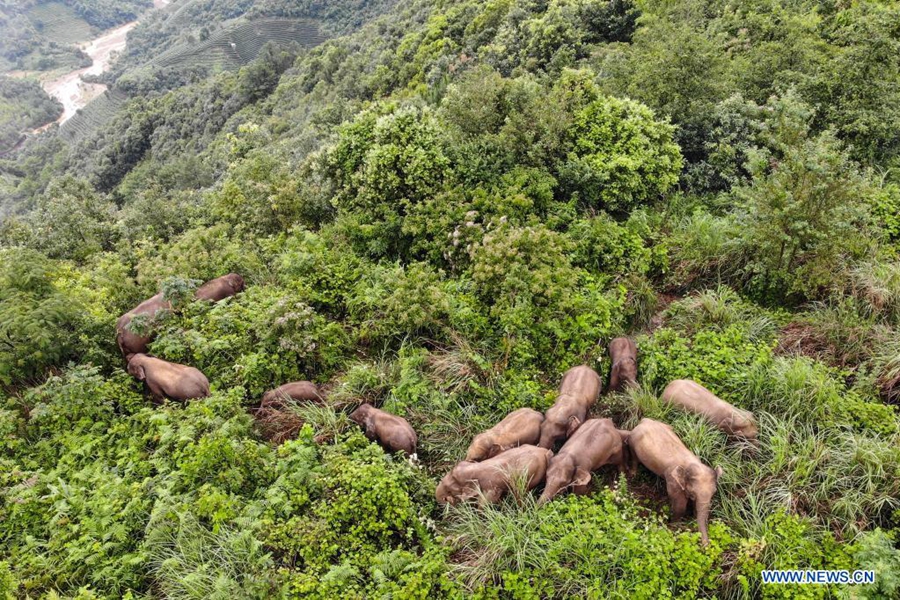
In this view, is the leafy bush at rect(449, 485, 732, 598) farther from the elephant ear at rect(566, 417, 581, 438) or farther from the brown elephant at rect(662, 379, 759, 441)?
the brown elephant at rect(662, 379, 759, 441)

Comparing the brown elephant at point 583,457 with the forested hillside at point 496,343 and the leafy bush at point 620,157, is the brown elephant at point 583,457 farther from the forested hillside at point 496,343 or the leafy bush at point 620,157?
the leafy bush at point 620,157

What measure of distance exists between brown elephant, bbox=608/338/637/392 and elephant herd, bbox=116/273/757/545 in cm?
1

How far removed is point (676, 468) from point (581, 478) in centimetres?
83

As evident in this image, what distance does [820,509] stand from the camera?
443 centimetres

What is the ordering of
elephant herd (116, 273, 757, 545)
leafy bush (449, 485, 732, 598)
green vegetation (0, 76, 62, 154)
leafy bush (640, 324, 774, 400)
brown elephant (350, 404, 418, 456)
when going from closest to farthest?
1. leafy bush (449, 485, 732, 598)
2. elephant herd (116, 273, 757, 545)
3. brown elephant (350, 404, 418, 456)
4. leafy bush (640, 324, 774, 400)
5. green vegetation (0, 76, 62, 154)

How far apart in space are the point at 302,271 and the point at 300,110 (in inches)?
1633

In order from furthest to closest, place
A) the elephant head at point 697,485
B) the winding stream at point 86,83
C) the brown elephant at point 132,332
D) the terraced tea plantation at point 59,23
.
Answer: the terraced tea plantation at point 59,23
the winding stream at point 86,83
the brown elephant at point 132,332
the elephant head at point 697,485

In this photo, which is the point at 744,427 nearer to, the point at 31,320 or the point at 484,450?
the point at 484,450

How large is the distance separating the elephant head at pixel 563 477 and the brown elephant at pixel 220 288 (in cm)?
514

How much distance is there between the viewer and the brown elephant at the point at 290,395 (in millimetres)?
6000

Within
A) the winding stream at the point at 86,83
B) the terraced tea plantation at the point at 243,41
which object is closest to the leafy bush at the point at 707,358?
the terraced tea plantation at the point at 243,41

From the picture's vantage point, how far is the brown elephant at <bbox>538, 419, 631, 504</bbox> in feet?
15.2

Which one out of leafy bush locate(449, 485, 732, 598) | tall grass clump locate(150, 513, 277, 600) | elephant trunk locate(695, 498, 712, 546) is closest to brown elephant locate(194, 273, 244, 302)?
tall grass clump locate(150, 513, 277, 600)

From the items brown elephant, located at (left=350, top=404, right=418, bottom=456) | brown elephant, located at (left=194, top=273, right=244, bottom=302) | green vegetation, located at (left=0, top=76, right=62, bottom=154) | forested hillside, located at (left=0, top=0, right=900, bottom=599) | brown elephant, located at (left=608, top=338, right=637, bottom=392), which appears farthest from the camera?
green vegetation, located at (left=0, top=76, right=62, bottom=154)
